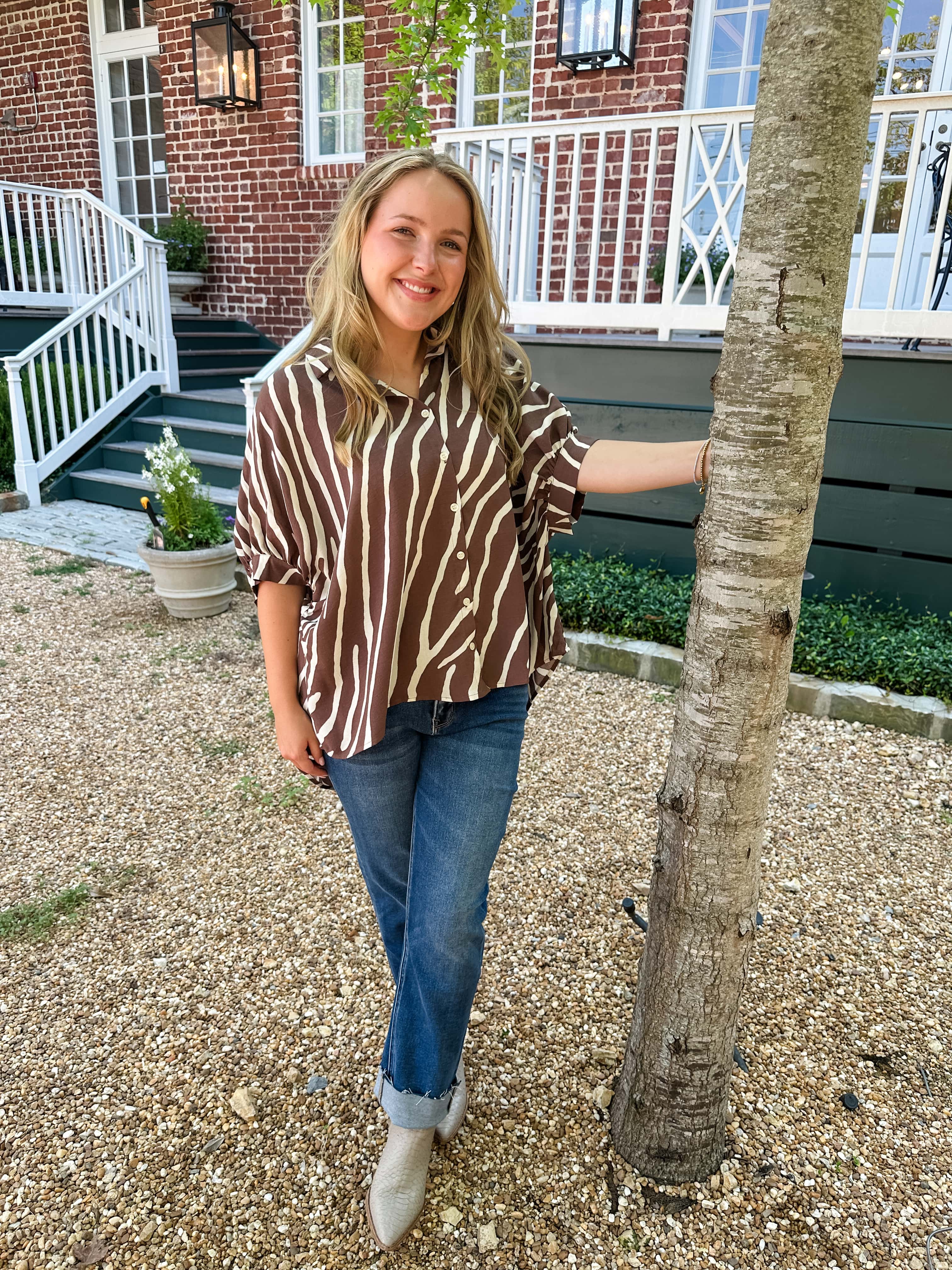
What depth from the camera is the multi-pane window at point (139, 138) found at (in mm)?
8562

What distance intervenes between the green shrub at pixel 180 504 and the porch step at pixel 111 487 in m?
1.70

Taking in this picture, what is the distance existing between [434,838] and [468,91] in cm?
703

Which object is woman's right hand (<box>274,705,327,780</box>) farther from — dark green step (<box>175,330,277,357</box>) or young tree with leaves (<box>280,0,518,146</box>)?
dark green step (<box>175,330,277,357</box>)

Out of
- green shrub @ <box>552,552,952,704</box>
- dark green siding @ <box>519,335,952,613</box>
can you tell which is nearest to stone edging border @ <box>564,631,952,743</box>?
green shrub @ <box>552,552,952,704</box>

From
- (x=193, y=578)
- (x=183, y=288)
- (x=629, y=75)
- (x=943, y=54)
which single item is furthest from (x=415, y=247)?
(x=183, y=288)

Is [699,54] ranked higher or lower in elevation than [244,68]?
lower

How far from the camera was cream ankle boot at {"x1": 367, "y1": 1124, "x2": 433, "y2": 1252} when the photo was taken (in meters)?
1.48

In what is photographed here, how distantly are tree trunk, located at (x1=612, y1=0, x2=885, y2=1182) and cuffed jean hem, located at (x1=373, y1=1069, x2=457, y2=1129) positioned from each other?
1.25 feet

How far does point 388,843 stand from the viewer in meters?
1.44

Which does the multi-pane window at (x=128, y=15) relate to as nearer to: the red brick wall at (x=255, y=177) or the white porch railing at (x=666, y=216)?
the red brick wall at (x=255, y=177)

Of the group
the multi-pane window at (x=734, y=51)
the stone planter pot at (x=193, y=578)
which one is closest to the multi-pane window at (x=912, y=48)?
the multi-pane window at (x=734, y=51)

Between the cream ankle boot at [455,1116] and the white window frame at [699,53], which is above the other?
the white window frame at [699,53]

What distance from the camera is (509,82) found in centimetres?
655

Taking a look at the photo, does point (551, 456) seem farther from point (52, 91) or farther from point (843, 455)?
point (52, 91)
